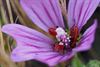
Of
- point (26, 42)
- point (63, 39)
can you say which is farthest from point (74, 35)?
point (26, 42)

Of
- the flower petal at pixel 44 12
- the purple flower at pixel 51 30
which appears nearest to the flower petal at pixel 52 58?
the purple flower at pixel 51 30

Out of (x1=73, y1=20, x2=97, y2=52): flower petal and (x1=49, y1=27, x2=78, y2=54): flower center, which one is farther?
(x1=49, y1=27, x2=78, y2=54): flower center

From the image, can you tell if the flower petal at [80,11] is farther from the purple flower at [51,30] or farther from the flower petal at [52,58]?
the flower petal at [52,58]

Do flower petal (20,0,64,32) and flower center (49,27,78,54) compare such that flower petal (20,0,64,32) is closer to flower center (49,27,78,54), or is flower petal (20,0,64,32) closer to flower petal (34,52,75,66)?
flower center (49,27,78,54)

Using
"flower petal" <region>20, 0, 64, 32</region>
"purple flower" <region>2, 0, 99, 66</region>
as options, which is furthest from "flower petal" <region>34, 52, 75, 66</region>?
"flower petal" <region>20, 0, 64, 32</region>

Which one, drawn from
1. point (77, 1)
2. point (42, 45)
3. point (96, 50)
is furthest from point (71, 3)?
point (96, 50)

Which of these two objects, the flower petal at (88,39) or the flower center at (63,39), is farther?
the flower center at (63,39)

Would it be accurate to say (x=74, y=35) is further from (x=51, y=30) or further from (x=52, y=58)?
(x=52, y=58)
